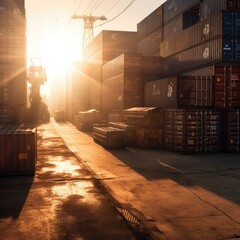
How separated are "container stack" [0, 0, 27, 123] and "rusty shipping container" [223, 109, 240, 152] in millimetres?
18477

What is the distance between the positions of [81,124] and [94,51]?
21460 millimetres

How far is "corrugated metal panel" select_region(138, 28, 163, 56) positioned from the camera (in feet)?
120

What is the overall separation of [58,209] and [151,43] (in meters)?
32.4

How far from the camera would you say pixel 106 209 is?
29.6 feet

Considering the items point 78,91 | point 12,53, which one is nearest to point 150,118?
point 12,53

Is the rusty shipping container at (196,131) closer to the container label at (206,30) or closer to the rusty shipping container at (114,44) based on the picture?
the container label at (206,30)

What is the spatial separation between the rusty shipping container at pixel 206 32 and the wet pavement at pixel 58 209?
15.4 m

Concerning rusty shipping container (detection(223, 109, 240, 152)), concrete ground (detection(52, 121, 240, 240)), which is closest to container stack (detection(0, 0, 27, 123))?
concrete ground (detection(52, 121, 240, 240))

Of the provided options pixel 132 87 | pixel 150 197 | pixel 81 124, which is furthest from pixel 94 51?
pixel 150 197

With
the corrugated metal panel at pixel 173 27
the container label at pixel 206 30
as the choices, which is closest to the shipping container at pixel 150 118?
the container label at pixel 206 30

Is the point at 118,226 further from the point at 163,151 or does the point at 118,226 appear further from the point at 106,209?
the point at 163,151

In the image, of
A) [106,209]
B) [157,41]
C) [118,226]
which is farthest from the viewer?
[157,41]

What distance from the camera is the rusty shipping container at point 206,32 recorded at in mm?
22859

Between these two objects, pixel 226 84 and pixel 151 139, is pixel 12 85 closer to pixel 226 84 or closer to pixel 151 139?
pixel 151 139
